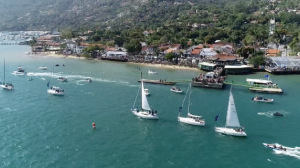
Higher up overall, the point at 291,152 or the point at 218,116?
the point at 218,116

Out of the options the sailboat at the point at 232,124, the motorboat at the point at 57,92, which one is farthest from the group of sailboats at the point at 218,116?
the motorboat at the point at 57,92

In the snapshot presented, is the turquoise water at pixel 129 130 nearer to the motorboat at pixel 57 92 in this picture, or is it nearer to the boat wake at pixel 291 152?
the boat wake at pixel 291 152

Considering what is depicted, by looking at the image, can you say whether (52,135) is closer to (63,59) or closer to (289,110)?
(289,110)

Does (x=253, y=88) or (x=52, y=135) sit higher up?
(x=253, y=88)

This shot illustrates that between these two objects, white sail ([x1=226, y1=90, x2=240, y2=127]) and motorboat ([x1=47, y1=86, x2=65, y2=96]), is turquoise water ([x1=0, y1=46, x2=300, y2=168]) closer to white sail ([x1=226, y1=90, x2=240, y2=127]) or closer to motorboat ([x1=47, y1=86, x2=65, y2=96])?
Result: motorboat ([x1=47, y1=86, x2=65, y2=96])

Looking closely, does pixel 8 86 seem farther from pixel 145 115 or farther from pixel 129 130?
pixel 129 130

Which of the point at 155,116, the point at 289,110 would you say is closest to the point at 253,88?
the point at 289,110

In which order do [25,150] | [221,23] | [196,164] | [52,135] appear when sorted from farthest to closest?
[221,23], [52,135], [25,150], [196,164]

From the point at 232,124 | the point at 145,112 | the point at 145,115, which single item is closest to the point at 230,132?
the point at 232,124
